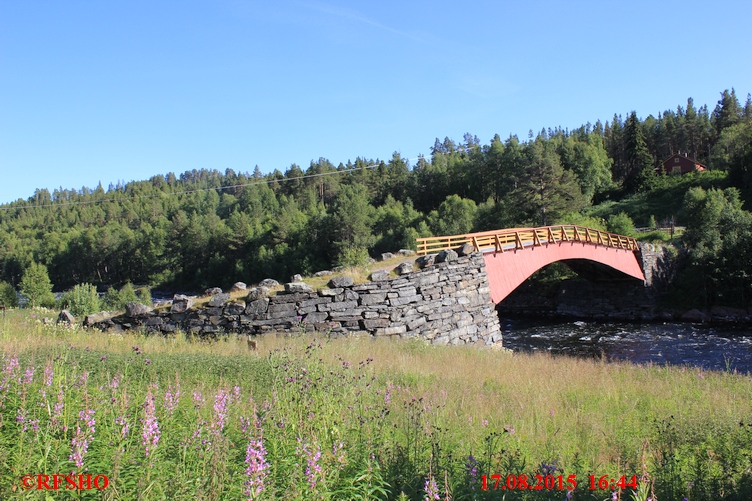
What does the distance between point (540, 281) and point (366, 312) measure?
26641mm

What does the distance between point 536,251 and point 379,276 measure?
911 centimetres

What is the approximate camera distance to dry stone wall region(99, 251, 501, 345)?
11734 millimetres

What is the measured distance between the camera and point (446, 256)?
14.7m

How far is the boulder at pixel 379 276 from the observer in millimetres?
12859

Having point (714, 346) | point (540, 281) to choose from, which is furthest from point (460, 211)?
point (714, 346)

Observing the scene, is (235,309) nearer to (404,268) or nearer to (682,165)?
(404,268)

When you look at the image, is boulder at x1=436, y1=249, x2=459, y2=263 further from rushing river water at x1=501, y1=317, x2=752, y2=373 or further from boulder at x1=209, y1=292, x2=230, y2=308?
boulder at x1=209, y1=292, x2=230, y2=308

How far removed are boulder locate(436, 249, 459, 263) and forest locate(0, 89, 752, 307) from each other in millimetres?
21712

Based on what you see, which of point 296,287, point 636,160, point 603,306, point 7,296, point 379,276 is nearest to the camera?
point 296,287

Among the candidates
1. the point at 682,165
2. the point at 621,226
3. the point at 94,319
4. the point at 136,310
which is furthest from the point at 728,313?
the point at 682,165

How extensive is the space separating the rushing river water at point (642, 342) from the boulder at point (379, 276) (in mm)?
7896

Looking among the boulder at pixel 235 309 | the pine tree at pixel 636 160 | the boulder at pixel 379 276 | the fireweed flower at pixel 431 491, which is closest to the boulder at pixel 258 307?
the boulder at pixel 235 309

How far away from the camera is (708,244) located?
31328 mm

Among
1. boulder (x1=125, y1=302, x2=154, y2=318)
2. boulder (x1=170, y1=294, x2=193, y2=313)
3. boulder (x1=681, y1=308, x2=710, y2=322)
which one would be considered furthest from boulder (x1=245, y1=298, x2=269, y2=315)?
boulder (x1=681, y1=308, x2=710, y2=322)
